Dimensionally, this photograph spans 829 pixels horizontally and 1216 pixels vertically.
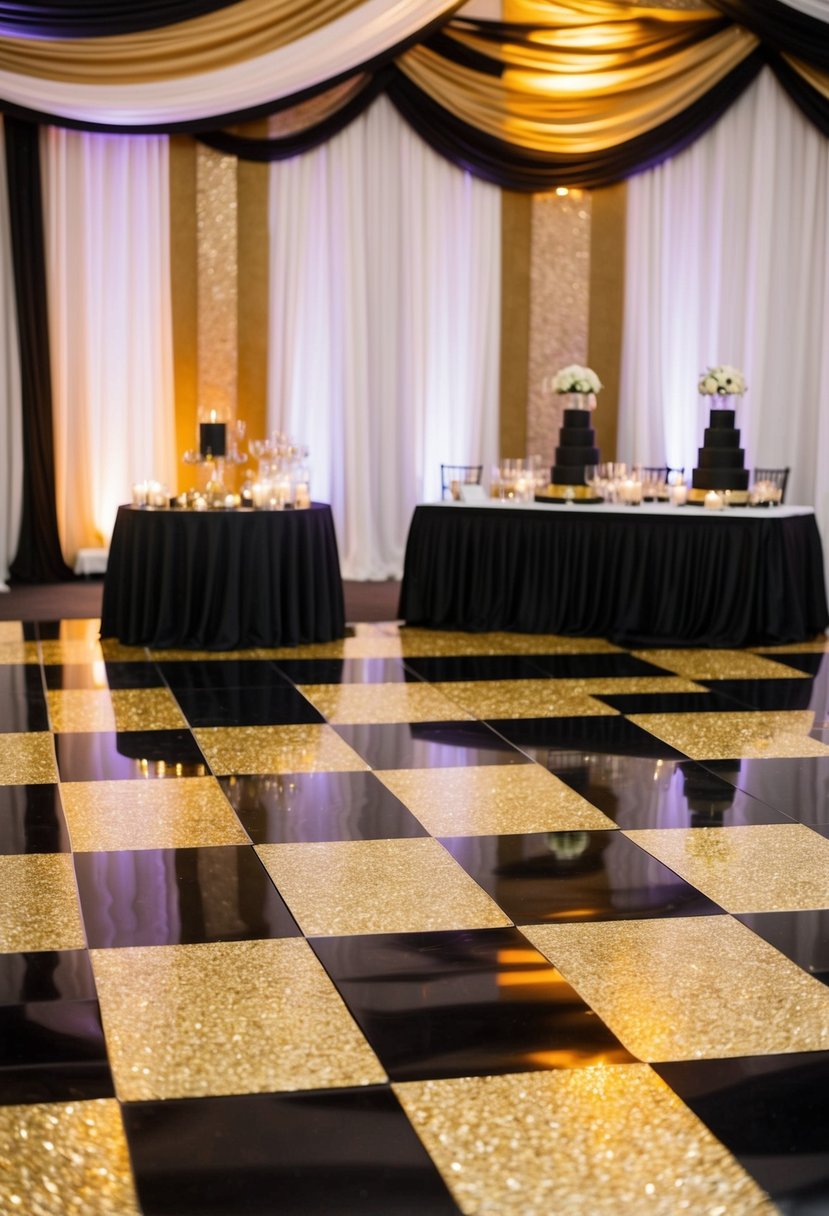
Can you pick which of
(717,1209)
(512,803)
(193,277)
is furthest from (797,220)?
(717,1209)

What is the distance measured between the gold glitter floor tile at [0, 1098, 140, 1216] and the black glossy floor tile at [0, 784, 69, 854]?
1440 millimetres

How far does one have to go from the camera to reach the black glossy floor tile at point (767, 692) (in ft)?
19.3

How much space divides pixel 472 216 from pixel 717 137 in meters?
1.66

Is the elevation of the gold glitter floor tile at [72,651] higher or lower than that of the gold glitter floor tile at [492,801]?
higher

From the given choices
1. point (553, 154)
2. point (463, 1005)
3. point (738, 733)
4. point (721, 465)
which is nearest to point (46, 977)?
point (463, 1005)

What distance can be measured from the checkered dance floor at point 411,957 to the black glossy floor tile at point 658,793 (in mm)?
15

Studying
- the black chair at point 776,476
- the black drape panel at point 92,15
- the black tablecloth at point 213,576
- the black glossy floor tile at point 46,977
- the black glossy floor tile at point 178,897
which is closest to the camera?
the black glossy floor tile at point 46,977

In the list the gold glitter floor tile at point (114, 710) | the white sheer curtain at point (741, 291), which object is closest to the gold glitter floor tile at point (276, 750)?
the gold glitter floor tile at point (114, 710)

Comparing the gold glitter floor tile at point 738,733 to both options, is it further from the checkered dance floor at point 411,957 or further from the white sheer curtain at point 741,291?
the white sheer curtain at point 741,291

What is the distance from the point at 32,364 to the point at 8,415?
347mm

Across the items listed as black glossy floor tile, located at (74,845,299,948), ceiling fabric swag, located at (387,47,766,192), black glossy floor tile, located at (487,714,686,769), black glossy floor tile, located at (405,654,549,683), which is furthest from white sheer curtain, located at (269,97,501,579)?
black glossy floor tile, located at (74,845,299,948)

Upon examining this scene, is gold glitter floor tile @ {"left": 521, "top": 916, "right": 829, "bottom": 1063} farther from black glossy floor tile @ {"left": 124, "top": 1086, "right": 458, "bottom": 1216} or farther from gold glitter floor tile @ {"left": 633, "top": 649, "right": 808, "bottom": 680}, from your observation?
gold glitter floor tile @ {"left": 633, "top": 649, "right": 808, "bottom": 680}

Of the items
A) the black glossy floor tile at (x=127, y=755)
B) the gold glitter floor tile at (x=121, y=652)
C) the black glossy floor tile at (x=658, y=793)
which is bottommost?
the black glossy floor tile at (x=658, y=793)

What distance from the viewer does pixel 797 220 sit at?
9.47m
